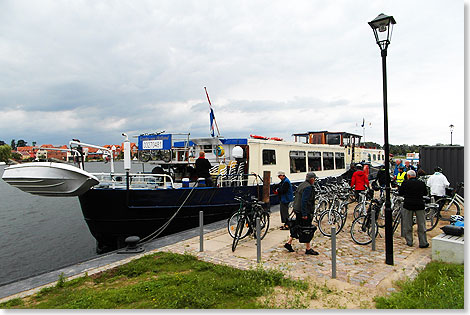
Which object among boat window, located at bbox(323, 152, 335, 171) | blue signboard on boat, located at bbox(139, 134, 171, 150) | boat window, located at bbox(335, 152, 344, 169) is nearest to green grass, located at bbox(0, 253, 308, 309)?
blue signboard on boat, located at bbox(139, 134, 171, 150)

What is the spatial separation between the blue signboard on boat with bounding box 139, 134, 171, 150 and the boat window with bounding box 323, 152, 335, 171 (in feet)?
33.2

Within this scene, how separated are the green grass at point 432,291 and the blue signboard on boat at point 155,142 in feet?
27.7

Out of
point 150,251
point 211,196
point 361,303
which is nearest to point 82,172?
point 150,251

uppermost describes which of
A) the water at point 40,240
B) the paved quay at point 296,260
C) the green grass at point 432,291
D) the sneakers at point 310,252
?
the green grass at point 432,291

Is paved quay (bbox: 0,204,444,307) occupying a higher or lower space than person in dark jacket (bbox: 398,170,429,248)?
lower

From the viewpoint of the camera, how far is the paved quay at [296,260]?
537 centimetres

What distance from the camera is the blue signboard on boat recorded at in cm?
1125

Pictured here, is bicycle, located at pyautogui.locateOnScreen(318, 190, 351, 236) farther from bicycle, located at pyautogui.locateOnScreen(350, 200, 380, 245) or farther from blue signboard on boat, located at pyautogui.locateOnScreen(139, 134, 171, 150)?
blue signboard on boat, located at pyautogui.locateOnScreen(139, 134, 171, 150)

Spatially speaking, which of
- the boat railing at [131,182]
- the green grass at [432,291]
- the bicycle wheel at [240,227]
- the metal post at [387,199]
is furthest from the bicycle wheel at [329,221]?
the boat railing at [131,182]

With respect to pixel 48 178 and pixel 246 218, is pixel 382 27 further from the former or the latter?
pixel 48 178

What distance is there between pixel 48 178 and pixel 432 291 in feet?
27.4

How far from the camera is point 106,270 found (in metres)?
6.18

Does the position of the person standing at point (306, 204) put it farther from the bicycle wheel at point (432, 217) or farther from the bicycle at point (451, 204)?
the bicycle at point (451, 204)

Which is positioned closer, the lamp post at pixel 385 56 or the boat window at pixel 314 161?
the lamp post at pixel 385 56
